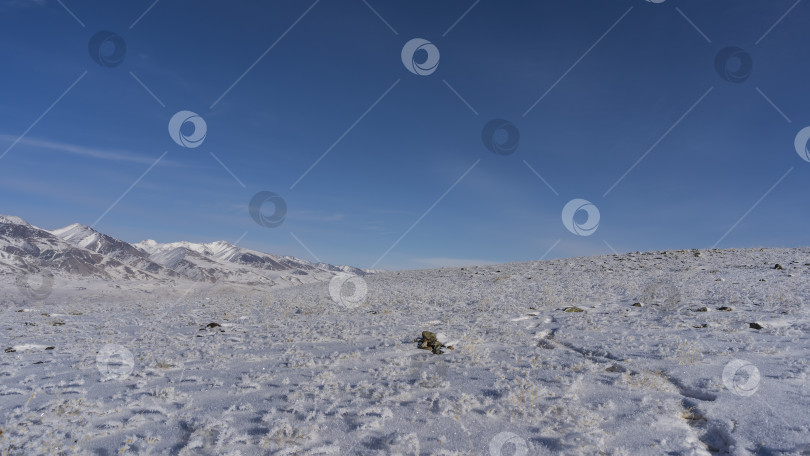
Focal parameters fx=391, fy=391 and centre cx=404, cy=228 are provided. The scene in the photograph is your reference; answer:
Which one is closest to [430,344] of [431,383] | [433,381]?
[433,381]

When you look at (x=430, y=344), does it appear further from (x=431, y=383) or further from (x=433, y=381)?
(x=431, y=383)

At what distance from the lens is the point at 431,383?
7.68m

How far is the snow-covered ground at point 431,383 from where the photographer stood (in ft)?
18.4

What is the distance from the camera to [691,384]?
7.33 meters

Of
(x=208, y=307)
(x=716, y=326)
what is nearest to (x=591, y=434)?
(x=716, y=326)

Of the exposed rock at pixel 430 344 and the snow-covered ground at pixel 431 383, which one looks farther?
the exposed rock at pixel 430 344

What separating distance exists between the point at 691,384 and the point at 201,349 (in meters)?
12.0

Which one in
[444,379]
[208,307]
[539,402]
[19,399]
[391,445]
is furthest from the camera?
[208,307]

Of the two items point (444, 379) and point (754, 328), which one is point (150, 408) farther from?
point (754, 328)

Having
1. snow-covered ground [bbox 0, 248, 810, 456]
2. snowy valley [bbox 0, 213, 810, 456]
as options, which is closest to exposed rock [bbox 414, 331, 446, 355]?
snowy valley [bbox 0, 213, 810, 456]

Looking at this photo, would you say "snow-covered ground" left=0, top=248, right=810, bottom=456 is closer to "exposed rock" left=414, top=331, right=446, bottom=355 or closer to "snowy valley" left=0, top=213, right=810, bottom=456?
"snowy valley" left=0, top=213, right=810, bottom=456

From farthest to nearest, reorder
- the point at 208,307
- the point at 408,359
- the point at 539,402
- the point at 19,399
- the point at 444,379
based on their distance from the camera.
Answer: the point at 208,307
the point at 408,359
the point at 444,379
the point at 19,399
the point at 539,402

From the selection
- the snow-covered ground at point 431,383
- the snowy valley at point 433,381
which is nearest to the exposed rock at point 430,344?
the snowy valley at point 433,381

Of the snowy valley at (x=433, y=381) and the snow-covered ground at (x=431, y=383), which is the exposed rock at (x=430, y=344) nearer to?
the snowy valley at (x=433, y=381)
